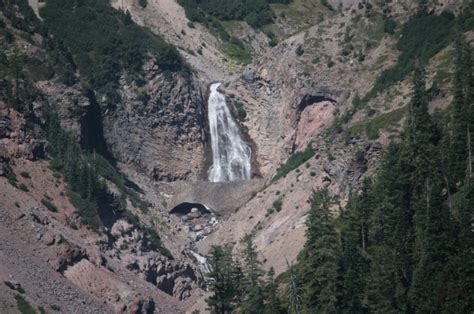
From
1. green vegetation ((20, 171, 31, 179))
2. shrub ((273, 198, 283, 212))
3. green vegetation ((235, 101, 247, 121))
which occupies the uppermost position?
green vegetation ((235, 101, 247, 121))

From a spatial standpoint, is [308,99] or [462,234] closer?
[462,234]

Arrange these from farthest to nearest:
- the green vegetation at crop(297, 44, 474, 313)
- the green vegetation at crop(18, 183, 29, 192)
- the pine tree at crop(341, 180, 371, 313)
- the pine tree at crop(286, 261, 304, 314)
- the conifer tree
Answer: the green vegetation at crop(18, 183, 29, 192), the conifer tree, the pine tree at crop(286, 261, 304, 314), the pine tree at crop(341, 180, 371, 313), the green vegetation at crop(297, 44, 474, 313)

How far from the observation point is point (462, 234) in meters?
109

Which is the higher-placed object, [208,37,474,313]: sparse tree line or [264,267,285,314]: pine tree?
[208,37,474,313]: sparse tree line

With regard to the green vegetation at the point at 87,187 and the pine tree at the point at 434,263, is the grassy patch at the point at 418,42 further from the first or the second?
the pine tree at the point at 434,263

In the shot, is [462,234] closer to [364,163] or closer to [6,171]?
[364,163]

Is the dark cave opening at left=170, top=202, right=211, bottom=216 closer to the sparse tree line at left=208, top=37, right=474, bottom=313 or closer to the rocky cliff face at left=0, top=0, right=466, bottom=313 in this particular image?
the rocky cliff face at left=0, top=0, right=466, bottom=313

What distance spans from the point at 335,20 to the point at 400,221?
59.7 metres

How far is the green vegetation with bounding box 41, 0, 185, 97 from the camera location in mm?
173000

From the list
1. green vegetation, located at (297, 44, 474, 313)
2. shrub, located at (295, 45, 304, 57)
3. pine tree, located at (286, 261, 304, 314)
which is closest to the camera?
green vegetation, located at (297, 44, 474, 313)

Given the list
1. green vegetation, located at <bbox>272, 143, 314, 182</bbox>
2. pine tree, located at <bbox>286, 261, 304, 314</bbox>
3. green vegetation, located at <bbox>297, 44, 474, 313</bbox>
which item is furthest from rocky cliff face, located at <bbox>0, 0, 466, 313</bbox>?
pine tree, located at <bbox>286, 261, 304, 314</bbox>

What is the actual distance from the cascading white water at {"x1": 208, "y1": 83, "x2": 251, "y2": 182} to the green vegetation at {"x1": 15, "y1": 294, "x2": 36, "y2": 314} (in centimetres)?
4675

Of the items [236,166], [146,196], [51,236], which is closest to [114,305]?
[51,236]

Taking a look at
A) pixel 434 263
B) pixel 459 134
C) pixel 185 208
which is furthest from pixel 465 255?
pixel 185 208
